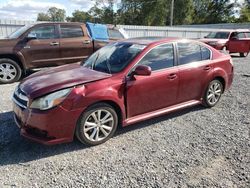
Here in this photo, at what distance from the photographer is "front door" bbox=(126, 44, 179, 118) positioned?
421 centimetres

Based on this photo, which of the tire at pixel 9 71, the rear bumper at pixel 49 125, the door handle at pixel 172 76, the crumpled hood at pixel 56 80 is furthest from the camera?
the tire at pixel 9 71

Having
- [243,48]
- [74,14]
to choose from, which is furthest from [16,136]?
[74,14]

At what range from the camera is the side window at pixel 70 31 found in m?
8.49

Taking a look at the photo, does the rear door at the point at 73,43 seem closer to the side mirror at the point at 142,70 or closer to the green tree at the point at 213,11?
the side mirror at the point at 142,70

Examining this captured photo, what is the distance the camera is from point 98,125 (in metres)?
3.94

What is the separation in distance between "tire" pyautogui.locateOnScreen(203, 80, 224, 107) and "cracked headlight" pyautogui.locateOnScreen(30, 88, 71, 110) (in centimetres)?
304

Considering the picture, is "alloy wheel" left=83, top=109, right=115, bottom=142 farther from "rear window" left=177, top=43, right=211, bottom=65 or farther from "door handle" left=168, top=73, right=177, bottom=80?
"rear window" left=177, top=43, right=211, bottom=65

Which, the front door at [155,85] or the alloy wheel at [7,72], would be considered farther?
the alloy wheel at [7,72]

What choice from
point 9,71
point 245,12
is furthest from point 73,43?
point 245,12

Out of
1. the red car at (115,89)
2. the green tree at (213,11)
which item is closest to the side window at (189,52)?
the red car at (115,89)

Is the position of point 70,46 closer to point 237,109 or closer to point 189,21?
point 237,109

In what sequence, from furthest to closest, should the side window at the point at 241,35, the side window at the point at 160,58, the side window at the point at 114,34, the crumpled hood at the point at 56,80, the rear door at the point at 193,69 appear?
the side window at the point at 241,35 < the side window at the point at 114,34 < the rear door at the point at 193,69 < the side window at the point at 160,58 < the crumpled hood at the point at 56,80

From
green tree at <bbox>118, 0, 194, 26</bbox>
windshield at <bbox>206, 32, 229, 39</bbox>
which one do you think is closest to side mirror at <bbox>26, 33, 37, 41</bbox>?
windshield at <bbox>206, 32, 229, 39</bbox>

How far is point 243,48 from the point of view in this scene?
50.7 ft
